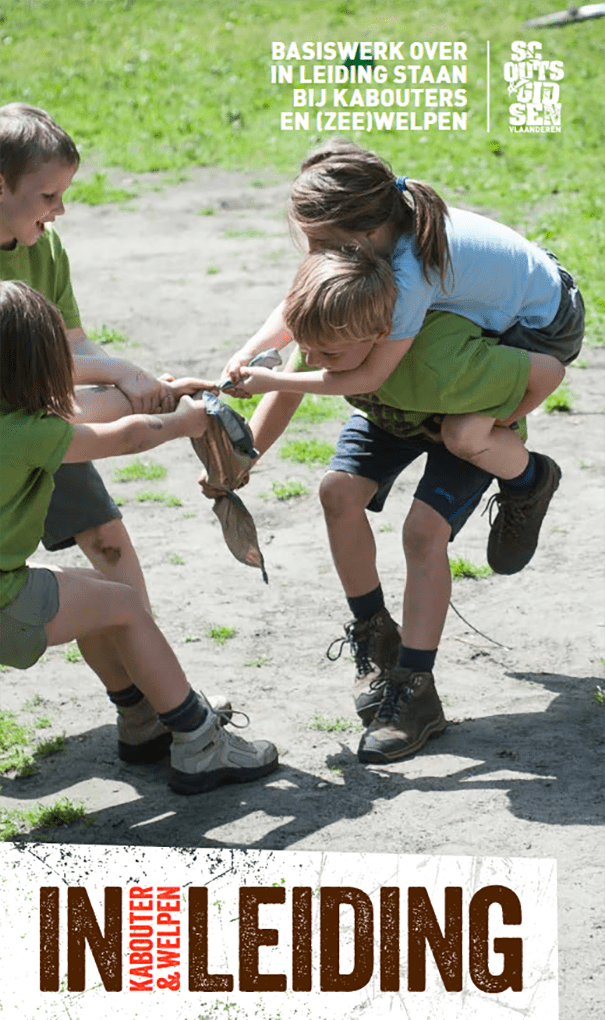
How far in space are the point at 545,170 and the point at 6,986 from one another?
9684mm

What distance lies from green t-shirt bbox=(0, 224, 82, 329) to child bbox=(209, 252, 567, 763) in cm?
66

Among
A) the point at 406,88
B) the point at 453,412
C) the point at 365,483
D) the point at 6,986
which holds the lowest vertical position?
the point at 6,986

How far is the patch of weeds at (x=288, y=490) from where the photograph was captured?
6.17 meters

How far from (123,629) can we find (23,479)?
56 cm

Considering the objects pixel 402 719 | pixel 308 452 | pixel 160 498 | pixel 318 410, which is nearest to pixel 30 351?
pixel 402 719

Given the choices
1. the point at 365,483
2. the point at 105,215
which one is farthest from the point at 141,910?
the point at 105,215

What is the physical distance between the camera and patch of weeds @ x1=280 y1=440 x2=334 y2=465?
653 centimetres

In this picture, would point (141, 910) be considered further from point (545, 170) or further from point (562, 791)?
point (545, 170)

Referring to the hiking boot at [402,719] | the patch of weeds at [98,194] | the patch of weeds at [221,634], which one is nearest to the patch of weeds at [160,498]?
the patch of weeds at [221,634]

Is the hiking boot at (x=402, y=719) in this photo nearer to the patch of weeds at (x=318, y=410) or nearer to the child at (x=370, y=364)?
the child at (x=370, y=364)

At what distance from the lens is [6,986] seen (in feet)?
10.4

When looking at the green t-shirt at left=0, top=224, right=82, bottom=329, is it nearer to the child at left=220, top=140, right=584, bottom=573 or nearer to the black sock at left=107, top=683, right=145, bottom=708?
the child at left=220, top=140, right=584, bottom=573

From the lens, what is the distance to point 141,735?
421 cm

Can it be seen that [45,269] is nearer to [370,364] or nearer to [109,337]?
[370,364]
